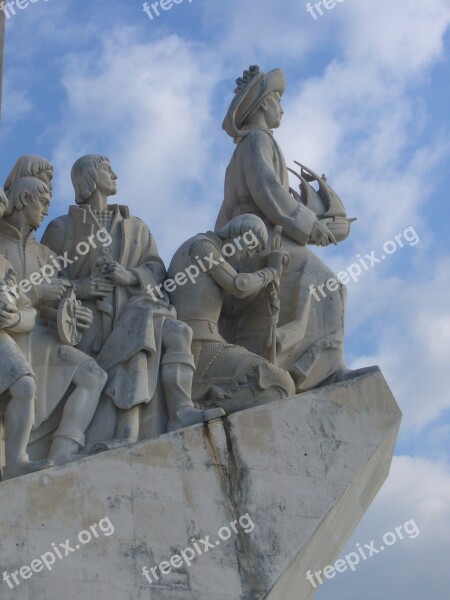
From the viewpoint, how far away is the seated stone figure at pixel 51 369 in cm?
1022

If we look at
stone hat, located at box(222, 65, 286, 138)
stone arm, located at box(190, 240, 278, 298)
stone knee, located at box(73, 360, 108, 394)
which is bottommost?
stone knee, located at box(73, 360, 108, 394)

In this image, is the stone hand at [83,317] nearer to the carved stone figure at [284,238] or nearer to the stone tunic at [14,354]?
the stone tunic at [14,354]

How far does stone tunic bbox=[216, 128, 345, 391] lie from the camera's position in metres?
11.7

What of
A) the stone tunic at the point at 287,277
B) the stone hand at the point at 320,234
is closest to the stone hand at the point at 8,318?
the stone tunic at the point at 287,277

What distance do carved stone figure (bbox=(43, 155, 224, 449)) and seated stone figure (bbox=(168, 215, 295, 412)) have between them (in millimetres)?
232

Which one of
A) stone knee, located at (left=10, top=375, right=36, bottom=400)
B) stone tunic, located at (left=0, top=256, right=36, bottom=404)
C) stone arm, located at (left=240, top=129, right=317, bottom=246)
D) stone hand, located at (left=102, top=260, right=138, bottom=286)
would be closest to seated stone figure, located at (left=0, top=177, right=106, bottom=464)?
stone tunic, located at (left=0, top=256, right=36, bottom=404)

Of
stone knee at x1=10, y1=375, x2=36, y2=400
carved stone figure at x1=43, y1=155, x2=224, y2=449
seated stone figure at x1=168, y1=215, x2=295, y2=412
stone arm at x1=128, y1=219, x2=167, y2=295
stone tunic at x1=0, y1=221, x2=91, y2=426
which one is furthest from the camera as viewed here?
stone arm at x1=128, y1=219, x2=167, y2=295

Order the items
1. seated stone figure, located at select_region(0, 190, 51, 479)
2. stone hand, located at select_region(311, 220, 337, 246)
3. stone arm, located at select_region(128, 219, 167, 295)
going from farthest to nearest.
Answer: stone hand, located at select_region(311, 220, 337, 246)
stone arm, located at select_region(128, 219, 167, 295)
seated stone figure, located at select_region(0, 190, 51, 479)

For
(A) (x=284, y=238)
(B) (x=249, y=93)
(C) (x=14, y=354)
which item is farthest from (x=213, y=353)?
(B) (x=249, y=93)

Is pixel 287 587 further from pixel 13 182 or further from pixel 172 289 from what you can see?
pixel 13 182

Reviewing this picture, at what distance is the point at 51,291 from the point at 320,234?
2.85m

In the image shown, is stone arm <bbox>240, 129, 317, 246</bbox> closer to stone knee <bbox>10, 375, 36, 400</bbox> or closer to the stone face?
the stone face

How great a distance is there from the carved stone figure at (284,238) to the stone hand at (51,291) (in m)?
1.58

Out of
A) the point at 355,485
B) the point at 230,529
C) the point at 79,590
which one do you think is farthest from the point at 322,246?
the point at 79,590
